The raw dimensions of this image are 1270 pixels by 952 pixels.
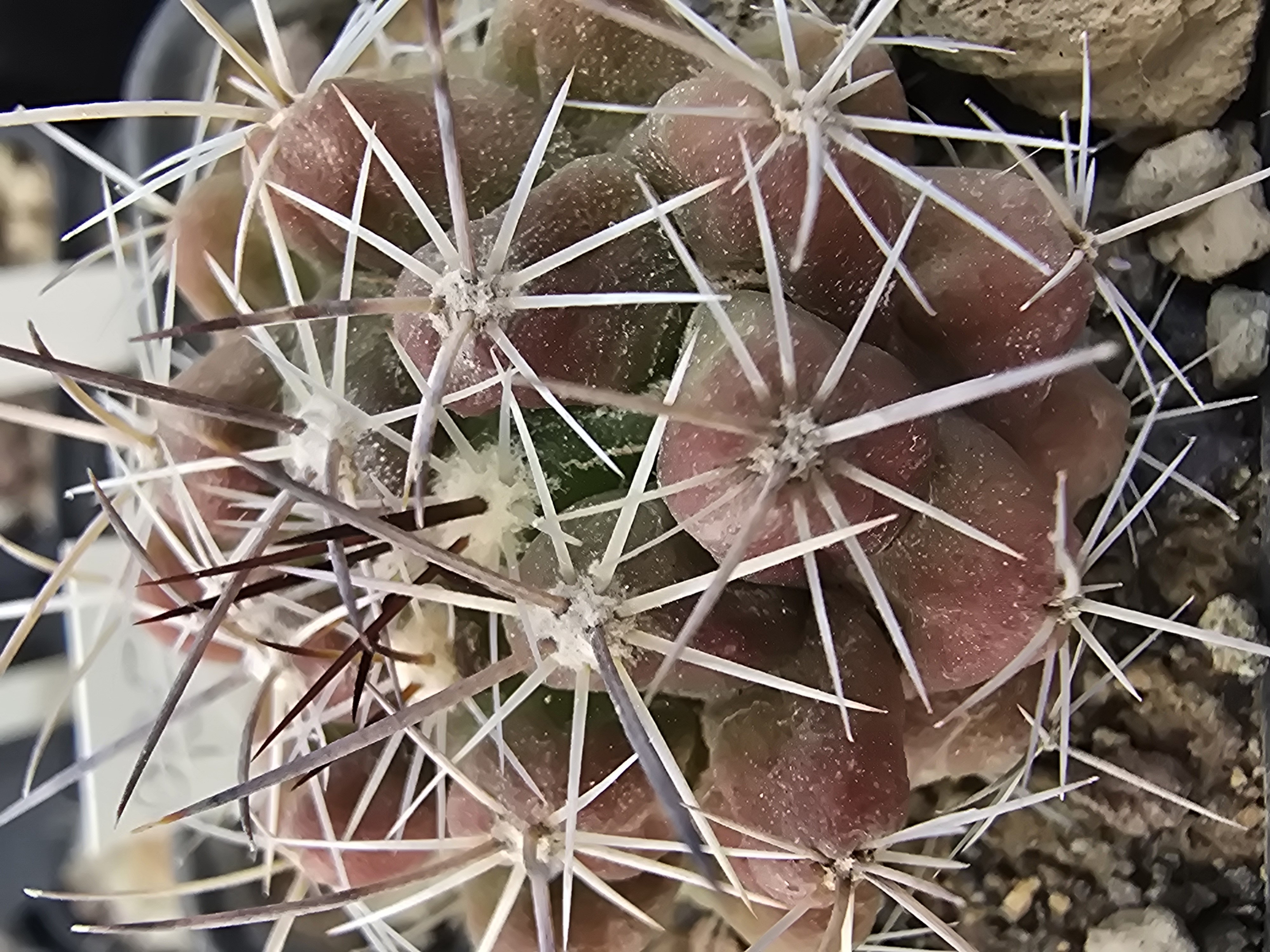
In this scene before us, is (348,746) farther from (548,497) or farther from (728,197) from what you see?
(728,197)

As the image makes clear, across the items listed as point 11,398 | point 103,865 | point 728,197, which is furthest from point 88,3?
point 728,197

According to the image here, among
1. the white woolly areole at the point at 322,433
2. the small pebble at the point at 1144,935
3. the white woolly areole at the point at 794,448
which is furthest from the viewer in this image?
the small pebble at the point at 1144,935

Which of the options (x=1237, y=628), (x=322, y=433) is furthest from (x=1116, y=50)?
(x=322, y=433)

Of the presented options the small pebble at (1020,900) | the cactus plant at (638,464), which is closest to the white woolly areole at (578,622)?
the cactus plant at (638,464)

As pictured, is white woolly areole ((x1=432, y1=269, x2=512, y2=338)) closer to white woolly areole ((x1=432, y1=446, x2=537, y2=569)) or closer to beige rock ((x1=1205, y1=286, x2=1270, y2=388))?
white woolly areole ((x1=432, y1=446, x2=537, y2=569))

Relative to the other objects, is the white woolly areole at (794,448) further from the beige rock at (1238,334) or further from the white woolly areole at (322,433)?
the beige rock at (1238,334)

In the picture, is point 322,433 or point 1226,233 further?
point 1226,233

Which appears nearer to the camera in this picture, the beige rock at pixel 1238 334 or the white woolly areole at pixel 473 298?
the white woolly areole at pixel 473 298

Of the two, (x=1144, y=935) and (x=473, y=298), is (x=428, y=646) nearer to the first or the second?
(x=473, y=298)
